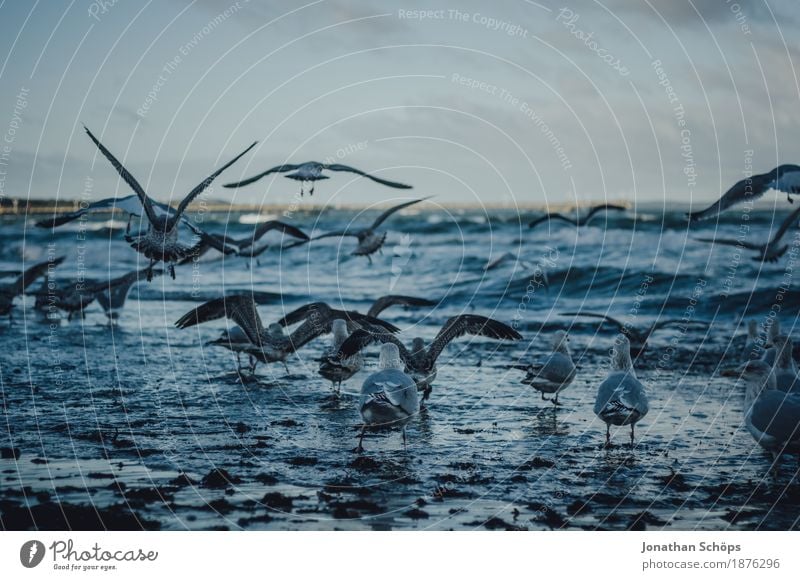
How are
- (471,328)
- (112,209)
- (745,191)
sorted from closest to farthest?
(471,328) → (745,191) → (112,209)

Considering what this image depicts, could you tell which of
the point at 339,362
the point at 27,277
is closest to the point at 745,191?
the point at 339,362

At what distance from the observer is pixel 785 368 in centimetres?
1214

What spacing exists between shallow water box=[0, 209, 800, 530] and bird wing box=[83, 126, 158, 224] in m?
2.85

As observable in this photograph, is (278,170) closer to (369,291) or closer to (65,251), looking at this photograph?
(369,291)

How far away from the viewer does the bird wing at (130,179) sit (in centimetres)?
A: 1170

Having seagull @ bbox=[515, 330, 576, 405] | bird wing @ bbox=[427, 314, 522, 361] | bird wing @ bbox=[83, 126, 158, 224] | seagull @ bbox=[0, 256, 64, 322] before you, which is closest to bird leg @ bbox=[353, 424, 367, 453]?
bird wing @ bbox=[427, 314, 522, 361]

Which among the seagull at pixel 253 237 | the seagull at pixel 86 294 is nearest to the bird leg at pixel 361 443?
the seagull at pixel 253 237

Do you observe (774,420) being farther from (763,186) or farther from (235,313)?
(235,313)

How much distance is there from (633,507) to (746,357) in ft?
26.2

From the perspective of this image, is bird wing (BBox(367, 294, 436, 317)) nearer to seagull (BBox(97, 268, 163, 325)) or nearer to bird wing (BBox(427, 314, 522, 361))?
bird wing (BBox(427, 314, 522, 361))

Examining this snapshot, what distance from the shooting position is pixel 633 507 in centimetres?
941

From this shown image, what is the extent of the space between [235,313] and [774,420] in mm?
8117

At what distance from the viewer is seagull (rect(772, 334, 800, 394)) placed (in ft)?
38.5
